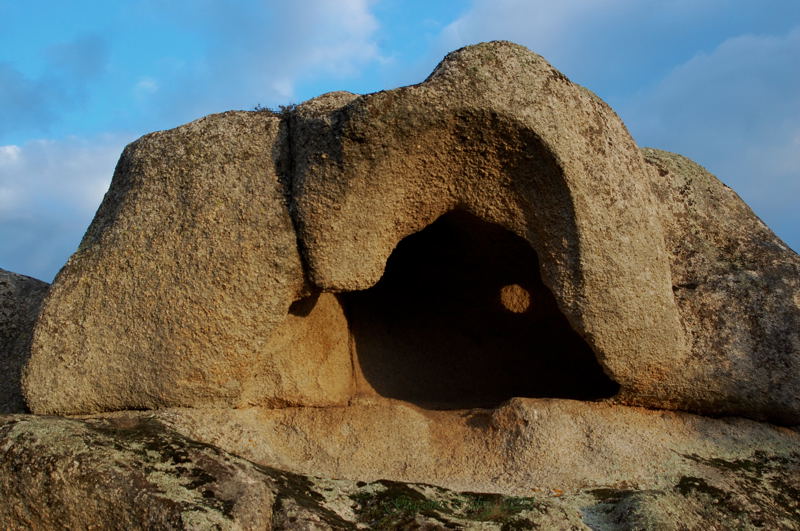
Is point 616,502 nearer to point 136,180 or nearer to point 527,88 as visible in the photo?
point 527,88

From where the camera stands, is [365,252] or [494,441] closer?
[365,252]

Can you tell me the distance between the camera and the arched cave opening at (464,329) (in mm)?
6840

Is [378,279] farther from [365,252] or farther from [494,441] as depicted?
[494,441]

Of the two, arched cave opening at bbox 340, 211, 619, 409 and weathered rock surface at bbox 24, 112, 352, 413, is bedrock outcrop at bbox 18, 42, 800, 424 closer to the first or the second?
weathered rock surface at bbox 24, 112, 352, 413

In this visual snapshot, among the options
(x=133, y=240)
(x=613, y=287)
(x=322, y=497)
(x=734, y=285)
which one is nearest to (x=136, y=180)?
(x=133, y=240)

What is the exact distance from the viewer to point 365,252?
17.4 feet

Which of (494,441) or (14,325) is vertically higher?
(14,325)

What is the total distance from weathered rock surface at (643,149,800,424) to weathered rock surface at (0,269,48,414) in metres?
4.97

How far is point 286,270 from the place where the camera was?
17.2 ft

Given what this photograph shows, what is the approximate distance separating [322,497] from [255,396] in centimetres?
132

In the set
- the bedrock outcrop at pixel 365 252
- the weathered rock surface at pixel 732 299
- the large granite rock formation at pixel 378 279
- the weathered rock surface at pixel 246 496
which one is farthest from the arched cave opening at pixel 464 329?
the weathered rock surface at pixel 246 496

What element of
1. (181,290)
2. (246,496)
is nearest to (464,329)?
(181,290)

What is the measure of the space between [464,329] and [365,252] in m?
2.25

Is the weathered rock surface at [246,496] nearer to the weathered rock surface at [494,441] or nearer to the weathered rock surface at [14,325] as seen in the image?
the weathered rock surface at [494,441]
